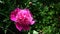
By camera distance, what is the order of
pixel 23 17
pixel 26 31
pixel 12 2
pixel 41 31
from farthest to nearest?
pixel 41 31, pixel 12 2, pixel 26 31, pixel 23 17

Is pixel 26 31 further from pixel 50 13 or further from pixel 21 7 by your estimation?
pixel 50 13

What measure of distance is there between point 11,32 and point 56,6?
81cm

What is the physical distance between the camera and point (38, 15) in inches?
101

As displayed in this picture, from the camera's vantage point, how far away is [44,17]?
257 cm

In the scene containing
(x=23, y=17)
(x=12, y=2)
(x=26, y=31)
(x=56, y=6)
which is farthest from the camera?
(x=56, y=6)

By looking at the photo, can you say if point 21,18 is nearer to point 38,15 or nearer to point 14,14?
point 14,14

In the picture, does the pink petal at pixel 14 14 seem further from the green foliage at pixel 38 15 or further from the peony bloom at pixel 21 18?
the green foliage at pixel 38 15

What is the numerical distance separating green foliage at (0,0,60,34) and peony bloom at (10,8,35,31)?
0.40 ft

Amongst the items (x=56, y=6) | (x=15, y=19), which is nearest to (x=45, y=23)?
(x=56, y=6)

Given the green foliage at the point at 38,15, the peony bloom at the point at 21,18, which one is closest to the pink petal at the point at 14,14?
the peony bloom at the point at 21,18

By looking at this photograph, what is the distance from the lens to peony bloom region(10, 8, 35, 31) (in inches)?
75.5

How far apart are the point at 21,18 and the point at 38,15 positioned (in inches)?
25.9

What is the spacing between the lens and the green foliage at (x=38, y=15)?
210 cm

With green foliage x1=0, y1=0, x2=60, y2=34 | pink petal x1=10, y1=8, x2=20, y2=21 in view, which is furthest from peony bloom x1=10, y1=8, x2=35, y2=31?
green foliage x1=0, y1=0, x2=60, y2=34
